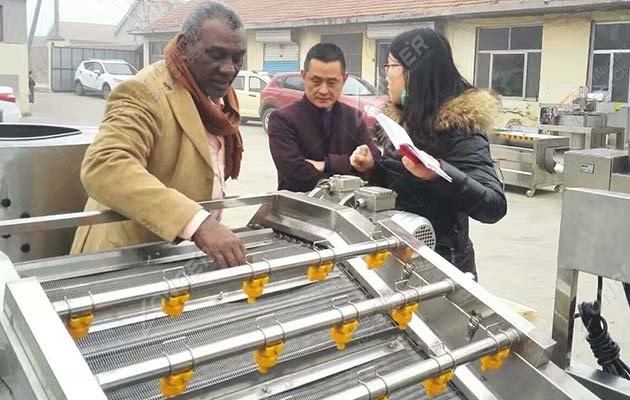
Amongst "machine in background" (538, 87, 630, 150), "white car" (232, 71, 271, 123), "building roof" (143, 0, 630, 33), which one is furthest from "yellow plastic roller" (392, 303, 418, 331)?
"white car" (232, 71, 271, 123)

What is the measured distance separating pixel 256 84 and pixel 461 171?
11.7 metres

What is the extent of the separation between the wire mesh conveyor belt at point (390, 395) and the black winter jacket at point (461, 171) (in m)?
0.51

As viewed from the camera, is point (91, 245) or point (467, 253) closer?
point (91, 245)

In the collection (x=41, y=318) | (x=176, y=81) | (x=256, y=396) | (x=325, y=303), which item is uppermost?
(x=176, y=81)

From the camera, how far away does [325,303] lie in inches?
54.5

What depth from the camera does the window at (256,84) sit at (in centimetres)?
1312

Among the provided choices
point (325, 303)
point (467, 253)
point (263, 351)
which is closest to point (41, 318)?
point (263, 351)

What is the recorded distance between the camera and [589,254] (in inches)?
56.6

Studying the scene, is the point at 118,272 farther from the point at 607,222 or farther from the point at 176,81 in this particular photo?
the point at 607,222

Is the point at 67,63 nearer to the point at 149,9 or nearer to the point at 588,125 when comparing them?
the point at 149,9

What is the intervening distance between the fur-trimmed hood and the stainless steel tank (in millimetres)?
1002

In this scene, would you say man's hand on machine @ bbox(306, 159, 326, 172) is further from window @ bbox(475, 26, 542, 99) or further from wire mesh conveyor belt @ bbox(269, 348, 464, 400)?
window @ bbox(475, 26, 542, 99)

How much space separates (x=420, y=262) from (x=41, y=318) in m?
0.79

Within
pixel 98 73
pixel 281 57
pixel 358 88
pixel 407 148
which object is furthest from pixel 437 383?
pixel 98 73
